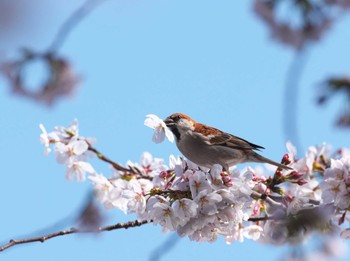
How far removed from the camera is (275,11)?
4871 millimetres

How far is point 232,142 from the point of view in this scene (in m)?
5.22

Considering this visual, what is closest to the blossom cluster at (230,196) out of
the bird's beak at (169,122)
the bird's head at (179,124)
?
the bird's beak at (169,122)

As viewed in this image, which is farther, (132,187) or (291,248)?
(132,187)

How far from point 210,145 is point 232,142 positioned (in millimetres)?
249

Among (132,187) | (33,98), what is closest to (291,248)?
(132,187)

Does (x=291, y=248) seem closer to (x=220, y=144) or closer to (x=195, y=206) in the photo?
(x=195, y=206)

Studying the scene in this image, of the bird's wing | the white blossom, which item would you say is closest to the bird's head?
the bird's wing

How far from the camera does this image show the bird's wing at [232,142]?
5.14m

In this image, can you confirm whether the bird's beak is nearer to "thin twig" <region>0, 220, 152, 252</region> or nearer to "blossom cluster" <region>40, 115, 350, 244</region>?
"blossom cluster" <region>40, 115, 350, 244</region>

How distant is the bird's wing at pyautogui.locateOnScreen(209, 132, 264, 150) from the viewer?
5.14 m

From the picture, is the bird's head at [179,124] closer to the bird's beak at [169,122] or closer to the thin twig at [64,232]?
the bird's beak at [169,122]

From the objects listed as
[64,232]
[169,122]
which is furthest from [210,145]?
[64,232]

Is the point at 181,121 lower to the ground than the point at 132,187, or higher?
higher

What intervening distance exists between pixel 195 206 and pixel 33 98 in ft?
7.42
